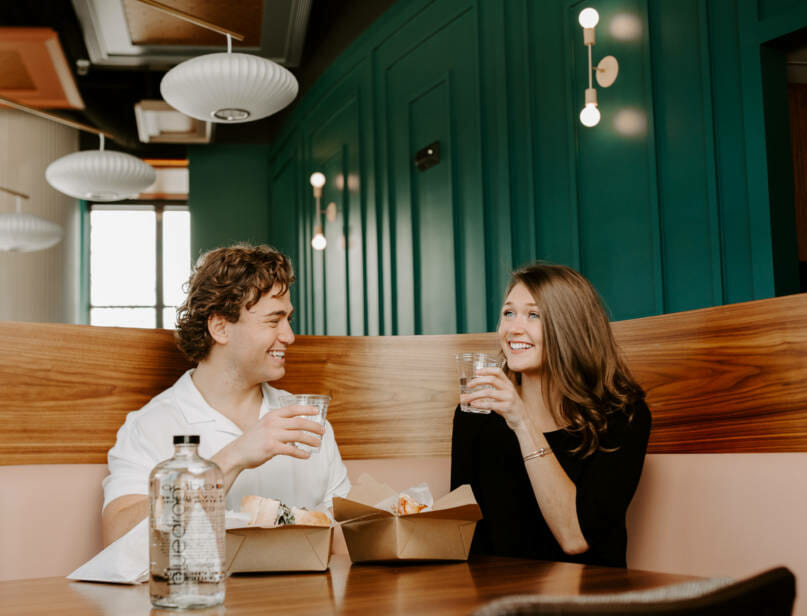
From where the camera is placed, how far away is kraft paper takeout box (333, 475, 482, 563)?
4.78 feet

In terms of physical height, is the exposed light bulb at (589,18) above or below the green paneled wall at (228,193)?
below

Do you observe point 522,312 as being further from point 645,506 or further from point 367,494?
point 367,494

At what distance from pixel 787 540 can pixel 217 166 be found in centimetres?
845

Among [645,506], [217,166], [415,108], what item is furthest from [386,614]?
[217,166]

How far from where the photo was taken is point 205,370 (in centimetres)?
206

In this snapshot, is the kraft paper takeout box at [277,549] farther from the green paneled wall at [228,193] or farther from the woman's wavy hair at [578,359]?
the green paneled wall at [228,193]

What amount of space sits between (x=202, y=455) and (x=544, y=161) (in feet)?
8.81

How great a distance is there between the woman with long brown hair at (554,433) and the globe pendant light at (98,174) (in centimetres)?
508

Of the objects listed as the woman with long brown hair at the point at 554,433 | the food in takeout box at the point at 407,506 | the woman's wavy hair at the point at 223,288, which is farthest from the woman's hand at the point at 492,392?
the woman's wavy hair at the point at 223,288

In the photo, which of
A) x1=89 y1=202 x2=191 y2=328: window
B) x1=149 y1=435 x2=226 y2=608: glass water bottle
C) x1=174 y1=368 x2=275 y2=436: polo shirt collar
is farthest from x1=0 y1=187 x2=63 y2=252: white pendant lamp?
x1=149 y1=435 x2=226 y2=608: glass water bottle

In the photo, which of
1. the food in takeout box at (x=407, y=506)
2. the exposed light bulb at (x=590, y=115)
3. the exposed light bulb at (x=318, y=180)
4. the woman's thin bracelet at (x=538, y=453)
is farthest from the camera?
the exposed light bulb at (x=318, y=180)

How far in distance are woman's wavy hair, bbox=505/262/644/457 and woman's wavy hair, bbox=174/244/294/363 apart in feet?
2.20

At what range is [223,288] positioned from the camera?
2.06m

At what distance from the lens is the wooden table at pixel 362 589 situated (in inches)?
41.9
